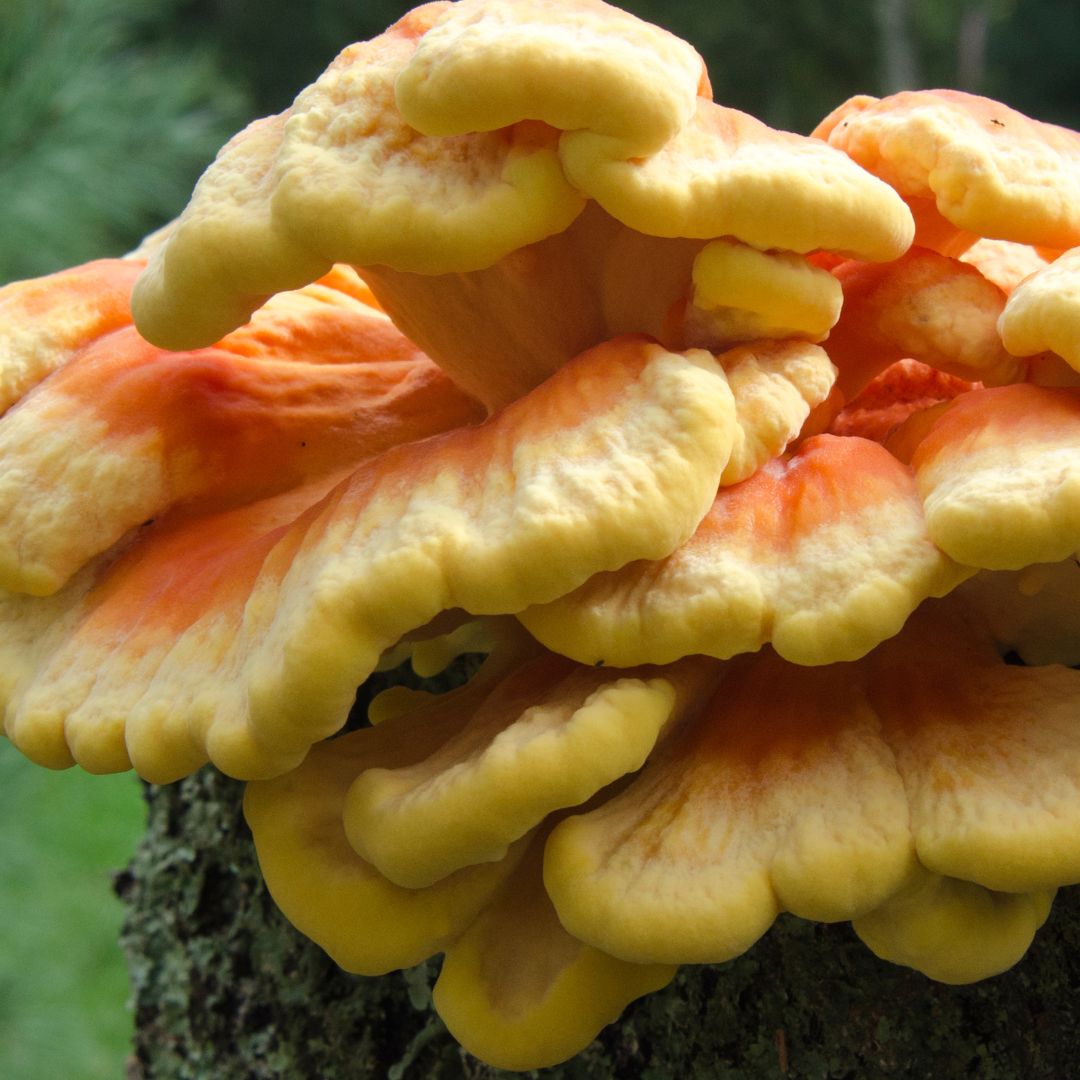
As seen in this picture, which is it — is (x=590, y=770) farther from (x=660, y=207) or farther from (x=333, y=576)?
(x=660, y=207)

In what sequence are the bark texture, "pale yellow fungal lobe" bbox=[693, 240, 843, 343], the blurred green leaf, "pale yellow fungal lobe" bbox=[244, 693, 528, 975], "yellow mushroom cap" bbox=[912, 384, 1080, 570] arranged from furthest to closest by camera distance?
the blurred green leaf
the bark texture
"pale yellow fungal lobe" bbox=[244, 693, 528, 975]
"pale yellow fungal lobe" bbox=[693, 240, 843, 343]
"yellow mushroom cap" bbox=[912, 384, 1080, 570]

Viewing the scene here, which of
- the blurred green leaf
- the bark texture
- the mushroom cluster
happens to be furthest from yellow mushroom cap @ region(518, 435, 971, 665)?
the blurred green leaf

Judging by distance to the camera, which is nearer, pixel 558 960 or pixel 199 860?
pixel 558 960

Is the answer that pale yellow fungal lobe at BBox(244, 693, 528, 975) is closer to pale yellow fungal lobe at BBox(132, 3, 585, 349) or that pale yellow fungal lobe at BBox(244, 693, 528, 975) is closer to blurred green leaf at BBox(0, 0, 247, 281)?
pale yellow fungal lobe at BBox(132, 3, 585, 349)

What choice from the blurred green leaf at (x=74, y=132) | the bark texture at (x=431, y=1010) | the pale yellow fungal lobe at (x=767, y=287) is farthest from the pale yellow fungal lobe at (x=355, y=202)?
the blurred green leaf at (x=74, y=132)

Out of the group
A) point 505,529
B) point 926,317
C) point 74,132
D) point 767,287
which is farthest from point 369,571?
point 74,132

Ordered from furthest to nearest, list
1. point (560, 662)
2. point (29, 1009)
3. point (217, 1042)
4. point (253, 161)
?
point (29, 1009), point (217, 1042), point (560, 662), point (253, 161)

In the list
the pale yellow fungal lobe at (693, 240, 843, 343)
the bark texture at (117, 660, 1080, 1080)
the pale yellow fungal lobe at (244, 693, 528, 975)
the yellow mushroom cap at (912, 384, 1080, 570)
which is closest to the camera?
the yellow mushroom cap at (912, 384, 1080, 570)

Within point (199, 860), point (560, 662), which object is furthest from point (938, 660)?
point (199, 860)
